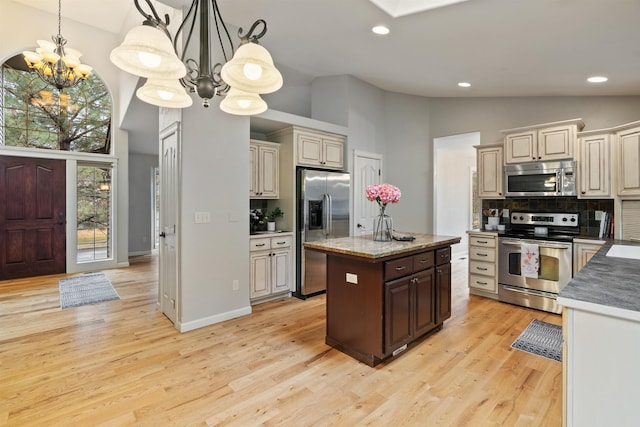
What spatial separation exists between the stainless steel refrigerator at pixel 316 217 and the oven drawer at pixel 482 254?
72.3 inches

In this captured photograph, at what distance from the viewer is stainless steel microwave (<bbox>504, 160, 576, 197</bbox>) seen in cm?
367

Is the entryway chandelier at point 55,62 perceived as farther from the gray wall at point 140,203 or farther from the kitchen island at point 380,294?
the kitchen island at point 380,294

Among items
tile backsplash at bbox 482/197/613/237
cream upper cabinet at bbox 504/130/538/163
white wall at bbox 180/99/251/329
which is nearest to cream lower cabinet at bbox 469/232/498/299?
tile backsplash at bbox 482/197/613/237

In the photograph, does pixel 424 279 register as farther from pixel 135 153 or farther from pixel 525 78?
pixel 135 153

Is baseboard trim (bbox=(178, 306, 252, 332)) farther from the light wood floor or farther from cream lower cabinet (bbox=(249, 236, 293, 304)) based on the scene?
cream lower cabinet (bbox=(249, 236, 293, 304))

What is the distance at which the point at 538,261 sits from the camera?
3664 millimetres

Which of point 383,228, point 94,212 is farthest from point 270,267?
point 94,212

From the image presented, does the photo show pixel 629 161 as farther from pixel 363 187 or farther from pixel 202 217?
pixel 202 217

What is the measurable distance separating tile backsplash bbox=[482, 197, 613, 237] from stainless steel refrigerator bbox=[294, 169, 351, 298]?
8.13ft

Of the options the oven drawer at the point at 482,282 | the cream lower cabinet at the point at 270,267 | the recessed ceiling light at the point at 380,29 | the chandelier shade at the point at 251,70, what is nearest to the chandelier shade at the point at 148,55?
the chandelier shade at the point at 251,70

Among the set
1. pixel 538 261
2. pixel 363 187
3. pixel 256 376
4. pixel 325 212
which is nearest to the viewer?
pixel 256 376

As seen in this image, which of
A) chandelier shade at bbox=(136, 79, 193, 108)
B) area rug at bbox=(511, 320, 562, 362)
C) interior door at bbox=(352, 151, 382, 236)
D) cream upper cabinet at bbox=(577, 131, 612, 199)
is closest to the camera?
chandelier shade at bbox=(136, 79, 193, 108)

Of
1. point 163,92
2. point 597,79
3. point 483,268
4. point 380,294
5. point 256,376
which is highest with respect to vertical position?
point 597,79

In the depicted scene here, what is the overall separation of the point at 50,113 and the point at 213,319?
5269 mm
